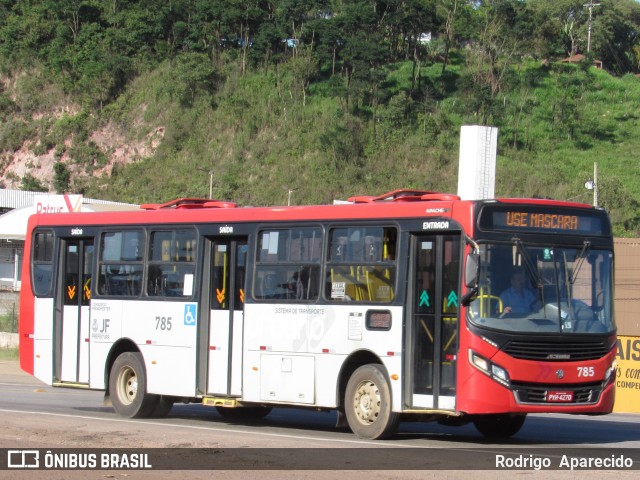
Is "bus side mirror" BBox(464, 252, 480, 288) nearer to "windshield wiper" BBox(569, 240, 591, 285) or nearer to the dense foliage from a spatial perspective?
"windshield wiper" BBox(569, 240, 591, 285)

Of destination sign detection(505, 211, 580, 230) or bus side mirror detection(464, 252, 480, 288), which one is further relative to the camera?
destination sign detection(505, 211, 580, 230)

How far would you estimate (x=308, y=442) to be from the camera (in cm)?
1421

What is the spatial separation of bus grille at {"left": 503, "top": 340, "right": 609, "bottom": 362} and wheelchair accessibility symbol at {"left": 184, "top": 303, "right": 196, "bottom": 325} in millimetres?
5501

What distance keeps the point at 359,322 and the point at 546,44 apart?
82964 mm

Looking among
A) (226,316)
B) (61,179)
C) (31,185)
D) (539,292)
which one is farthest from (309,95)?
(539,292)

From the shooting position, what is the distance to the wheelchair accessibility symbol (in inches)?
667

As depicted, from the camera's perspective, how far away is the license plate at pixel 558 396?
44.0ft

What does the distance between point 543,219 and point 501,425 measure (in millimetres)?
3174

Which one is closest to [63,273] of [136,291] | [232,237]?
[136,291]

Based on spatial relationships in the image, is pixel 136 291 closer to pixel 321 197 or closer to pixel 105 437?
pixel 105 437

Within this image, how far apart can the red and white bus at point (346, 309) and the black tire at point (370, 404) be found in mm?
25

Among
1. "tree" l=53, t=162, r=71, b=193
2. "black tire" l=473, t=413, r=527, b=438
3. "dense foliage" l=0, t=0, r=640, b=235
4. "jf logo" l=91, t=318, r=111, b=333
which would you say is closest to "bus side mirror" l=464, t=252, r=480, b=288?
"black tire" l=473, t=413, r=527, b=438

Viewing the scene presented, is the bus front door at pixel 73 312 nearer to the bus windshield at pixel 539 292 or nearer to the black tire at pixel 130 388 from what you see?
the black tire at pixel 130 388

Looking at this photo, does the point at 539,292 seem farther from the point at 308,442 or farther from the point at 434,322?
the point at 308,442
